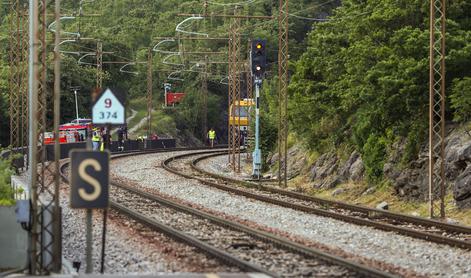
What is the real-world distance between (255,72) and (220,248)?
21.4 meters

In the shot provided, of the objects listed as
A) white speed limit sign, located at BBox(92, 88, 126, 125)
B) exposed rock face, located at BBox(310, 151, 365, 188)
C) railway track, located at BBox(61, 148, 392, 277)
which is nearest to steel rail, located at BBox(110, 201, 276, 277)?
railway track, located at BBox(61, 148, 392, 277)

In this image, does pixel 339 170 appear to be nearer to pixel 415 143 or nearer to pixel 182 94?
pixel 415 143

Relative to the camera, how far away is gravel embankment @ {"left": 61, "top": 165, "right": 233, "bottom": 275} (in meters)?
16.0

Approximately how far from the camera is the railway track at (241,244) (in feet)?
50.5

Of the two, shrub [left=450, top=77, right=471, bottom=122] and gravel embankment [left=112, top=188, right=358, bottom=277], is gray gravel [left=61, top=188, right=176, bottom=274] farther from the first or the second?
shrub [left=450, top=77, right=471, bottom=122]

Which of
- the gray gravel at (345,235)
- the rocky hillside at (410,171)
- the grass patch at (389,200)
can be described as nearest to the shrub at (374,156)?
the rocky hillside at (410,171)

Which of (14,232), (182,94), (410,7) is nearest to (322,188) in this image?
(410,7)

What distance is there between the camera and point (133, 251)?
18.2 metres

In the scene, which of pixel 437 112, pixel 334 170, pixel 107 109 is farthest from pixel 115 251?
pixel 334 170

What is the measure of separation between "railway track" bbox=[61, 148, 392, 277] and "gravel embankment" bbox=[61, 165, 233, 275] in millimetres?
259

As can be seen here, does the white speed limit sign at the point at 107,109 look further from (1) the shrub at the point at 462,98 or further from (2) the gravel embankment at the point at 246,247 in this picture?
(1) the shrub at the point at 462,98

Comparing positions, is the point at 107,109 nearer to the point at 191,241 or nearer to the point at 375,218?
the point at 191,241

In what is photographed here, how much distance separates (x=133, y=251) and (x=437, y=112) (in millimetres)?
12778

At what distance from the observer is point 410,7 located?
107ft
